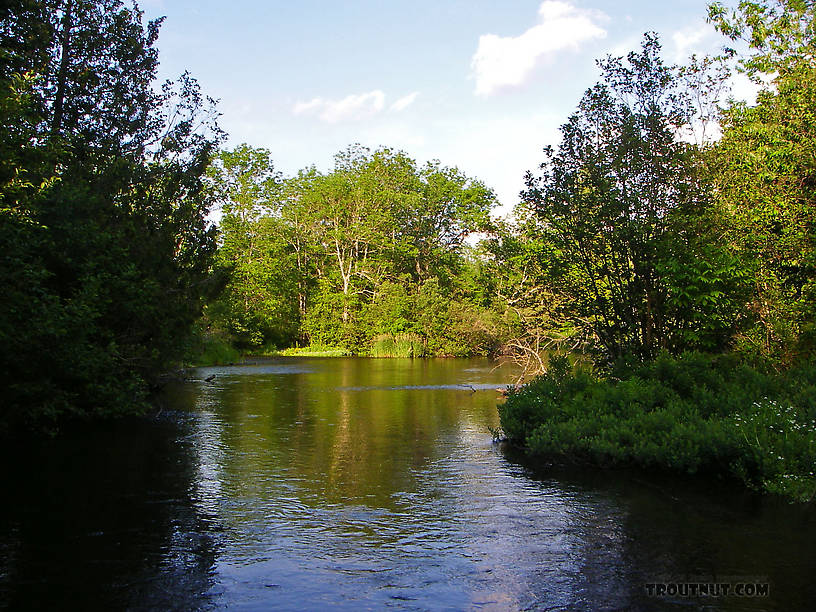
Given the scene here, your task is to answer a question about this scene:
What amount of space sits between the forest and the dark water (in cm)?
113

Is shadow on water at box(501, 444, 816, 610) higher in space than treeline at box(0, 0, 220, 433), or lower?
lower

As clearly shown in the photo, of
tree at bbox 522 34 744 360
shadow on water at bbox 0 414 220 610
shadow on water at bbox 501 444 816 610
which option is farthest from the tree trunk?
shadow on water at bbox 501 444 816 610

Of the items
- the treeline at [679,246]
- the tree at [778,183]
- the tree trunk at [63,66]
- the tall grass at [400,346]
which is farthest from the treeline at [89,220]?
the tall grass at [400,346]

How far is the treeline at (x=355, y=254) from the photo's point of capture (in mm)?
55688

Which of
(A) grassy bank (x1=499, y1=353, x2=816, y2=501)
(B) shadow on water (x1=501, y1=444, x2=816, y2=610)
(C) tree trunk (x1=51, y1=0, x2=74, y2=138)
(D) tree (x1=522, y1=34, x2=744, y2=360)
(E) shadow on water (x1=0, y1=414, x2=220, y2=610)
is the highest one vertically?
(C) tree trunk (x1=51, y1=0, x2=74, y2=138)

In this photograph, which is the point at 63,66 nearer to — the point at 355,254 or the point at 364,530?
the point at 364,530

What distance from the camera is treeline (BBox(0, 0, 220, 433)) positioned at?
13.5m

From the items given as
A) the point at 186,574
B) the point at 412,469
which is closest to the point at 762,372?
the point at 412,469

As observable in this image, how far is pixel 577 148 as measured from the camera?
60.2 feet

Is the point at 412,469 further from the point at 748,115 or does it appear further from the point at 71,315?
the point at 748,115

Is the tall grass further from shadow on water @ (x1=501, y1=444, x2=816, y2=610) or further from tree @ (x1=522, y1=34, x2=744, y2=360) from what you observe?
shadow on water @ (x1=501, y1=444, x2=816, y2=610)

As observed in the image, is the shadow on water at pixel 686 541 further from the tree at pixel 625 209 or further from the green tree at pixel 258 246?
the green tree at pixel 258 246

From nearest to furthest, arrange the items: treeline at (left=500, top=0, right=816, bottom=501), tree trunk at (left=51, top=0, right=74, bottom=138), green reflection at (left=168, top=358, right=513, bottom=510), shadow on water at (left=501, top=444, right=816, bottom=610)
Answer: shadow on water at (left=501, top=444, right=816, bottom=610), green reflection at (left=168, top=358, right=513, bottom=510), treeline at (left=500, top=0, right=816, bottom=501), tree trunk at (left=51, top=0, right=74, bottom=138)

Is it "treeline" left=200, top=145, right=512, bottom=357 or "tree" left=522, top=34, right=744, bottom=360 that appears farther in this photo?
"treeline" left=200, top=145, right=512, bottom=357
